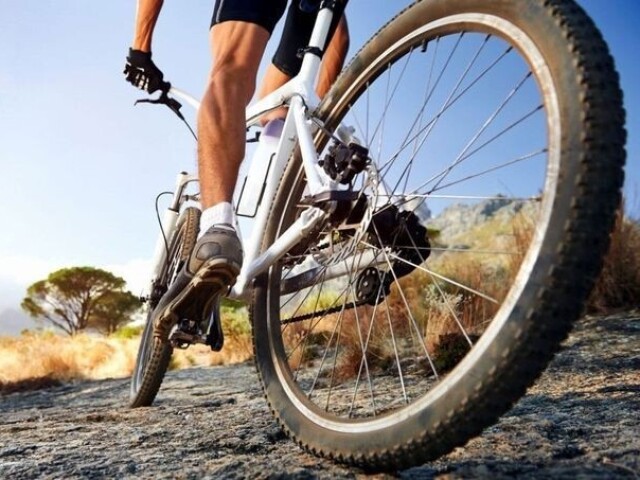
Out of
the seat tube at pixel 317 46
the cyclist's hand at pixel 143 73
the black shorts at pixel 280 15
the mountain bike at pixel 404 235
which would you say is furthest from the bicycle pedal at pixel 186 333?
the cyclist's hand at pixel 143 73

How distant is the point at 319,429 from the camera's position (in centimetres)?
127

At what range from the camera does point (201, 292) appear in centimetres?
163

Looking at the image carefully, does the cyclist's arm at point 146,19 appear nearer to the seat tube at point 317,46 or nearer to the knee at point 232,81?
the knee at point 232,81

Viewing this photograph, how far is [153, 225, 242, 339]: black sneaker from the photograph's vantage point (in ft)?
5.05

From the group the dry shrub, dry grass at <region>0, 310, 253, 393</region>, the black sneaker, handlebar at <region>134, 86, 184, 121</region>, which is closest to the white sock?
the black sneaker

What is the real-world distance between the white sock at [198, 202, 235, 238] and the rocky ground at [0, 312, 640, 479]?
0.60 meters

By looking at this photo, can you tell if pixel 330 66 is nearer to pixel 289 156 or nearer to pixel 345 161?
pixel 289 156

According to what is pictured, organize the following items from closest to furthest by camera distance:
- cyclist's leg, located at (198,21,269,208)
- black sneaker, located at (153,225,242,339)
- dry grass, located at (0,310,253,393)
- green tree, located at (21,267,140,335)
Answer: black sneaker, located at (153,225,242,339) → cyclist's leg, located at (198,21,269,208) → dry grass, located at (0,310,253,393) → green tree, located at (21,267,140,335)

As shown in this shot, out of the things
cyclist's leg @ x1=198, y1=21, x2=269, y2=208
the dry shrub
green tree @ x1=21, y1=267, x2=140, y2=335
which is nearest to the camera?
cyclist's leg @ x1=198, y1=21, x2=269, y2=208

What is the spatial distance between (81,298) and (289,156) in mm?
26356

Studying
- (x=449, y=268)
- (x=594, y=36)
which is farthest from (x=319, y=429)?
(x=449, y=268)

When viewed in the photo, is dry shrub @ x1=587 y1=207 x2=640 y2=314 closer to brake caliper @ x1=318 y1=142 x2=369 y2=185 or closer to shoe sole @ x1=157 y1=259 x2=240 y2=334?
brake caliper @ x1=318 y1=142 x2=369 y2=185

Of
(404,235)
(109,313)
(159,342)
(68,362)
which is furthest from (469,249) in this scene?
(109,313)

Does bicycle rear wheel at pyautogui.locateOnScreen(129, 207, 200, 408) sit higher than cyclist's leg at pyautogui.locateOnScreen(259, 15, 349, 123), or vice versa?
cyclist's leg at pyautogui.locateOnScreen(259, 15, 349, 123)
